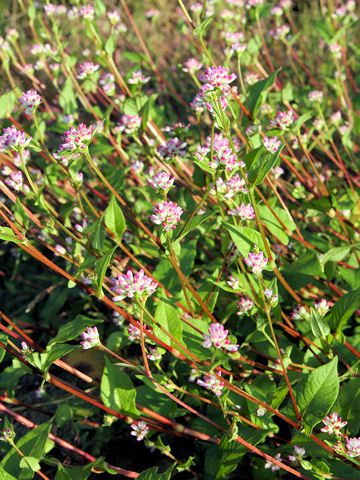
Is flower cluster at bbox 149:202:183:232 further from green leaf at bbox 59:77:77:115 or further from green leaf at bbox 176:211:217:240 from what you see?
green leaf at bbox 59:77:77:115

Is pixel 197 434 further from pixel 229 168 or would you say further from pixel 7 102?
pixel 7 102

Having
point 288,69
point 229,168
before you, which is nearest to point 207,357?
point 229,168

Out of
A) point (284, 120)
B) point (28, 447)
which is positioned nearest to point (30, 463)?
point (28, 447)

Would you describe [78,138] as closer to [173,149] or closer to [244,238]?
[173,149]

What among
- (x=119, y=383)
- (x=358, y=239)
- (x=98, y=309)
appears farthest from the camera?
(x=98, y=309)

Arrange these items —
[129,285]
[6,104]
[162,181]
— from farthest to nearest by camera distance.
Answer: [6,104]
[162,181]
[129,285]

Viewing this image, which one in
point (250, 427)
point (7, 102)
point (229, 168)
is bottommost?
point (250, 427)
